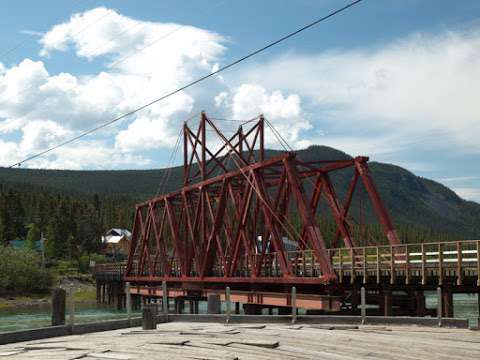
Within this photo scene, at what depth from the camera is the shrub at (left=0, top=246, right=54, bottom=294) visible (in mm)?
99875

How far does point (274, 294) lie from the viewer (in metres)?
40.2

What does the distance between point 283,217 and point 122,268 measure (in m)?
43.0

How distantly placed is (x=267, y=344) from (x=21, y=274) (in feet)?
308

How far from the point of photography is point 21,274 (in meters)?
103

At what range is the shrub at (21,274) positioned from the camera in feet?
328

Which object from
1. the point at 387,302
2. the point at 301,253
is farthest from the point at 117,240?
the point at 387,302

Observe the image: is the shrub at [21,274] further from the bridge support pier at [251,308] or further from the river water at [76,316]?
the bridge support pier at [251,308]

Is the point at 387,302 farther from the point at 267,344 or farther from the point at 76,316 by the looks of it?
the point at 76,316

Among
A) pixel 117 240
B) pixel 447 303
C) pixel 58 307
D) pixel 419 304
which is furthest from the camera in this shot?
pixel 117 240

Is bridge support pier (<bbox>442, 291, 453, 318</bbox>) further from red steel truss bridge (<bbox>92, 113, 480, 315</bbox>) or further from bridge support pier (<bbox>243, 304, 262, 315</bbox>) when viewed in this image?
bridge support pier (<bbox>243, 304, 262, 315</bbox>)

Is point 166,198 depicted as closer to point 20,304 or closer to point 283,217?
point 283,217

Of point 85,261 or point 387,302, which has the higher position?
point 85,261

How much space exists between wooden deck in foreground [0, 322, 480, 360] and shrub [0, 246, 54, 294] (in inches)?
3387

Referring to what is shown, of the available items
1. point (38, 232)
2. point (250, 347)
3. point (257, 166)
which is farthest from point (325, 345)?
point (38, 232)
